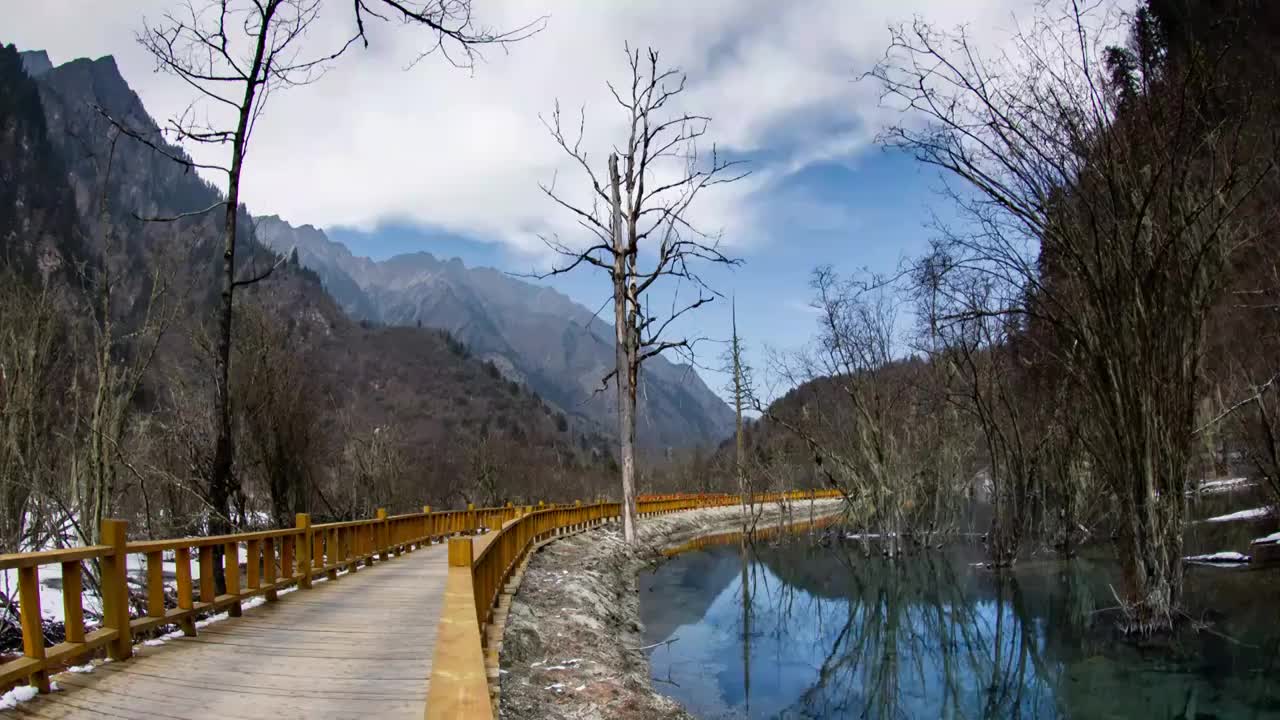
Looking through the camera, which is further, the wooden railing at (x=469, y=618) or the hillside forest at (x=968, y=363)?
the hillside forest at (x=968, y=363)

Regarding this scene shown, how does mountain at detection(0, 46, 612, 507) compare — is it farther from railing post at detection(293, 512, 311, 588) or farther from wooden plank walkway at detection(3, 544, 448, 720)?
wooden plank walkway at detection(3, 544, 448, 720)

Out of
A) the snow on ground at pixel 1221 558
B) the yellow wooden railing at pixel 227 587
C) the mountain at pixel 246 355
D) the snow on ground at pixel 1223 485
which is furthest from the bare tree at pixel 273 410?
the snow on ground at pixel 1223 485

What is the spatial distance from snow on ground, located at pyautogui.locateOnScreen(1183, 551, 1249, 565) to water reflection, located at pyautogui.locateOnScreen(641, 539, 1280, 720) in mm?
1812

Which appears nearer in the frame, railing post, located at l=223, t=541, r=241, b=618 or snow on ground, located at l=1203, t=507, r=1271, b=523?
railing post, located at l=223, t=541, r=241, b=618

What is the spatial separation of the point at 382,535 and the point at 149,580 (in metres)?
11.3

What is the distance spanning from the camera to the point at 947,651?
15617 millimetres

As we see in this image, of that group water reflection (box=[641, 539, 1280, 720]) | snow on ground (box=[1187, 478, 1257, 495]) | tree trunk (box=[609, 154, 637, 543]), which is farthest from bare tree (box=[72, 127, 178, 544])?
snow on ground (box=[1187, 478, 1257, 495])

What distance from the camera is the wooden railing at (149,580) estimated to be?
20.1 feet

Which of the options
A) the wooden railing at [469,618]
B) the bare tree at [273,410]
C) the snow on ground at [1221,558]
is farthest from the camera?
the bare tree at [273,410]

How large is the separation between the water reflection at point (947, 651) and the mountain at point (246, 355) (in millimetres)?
9293

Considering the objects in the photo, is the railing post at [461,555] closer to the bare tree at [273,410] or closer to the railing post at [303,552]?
the railing post at [303,552]

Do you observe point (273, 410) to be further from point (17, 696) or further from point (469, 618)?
point (469, 618)

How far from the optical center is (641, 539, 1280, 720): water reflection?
1145 centimetres

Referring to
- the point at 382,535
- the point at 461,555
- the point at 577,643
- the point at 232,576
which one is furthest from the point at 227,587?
the point at 382,535
